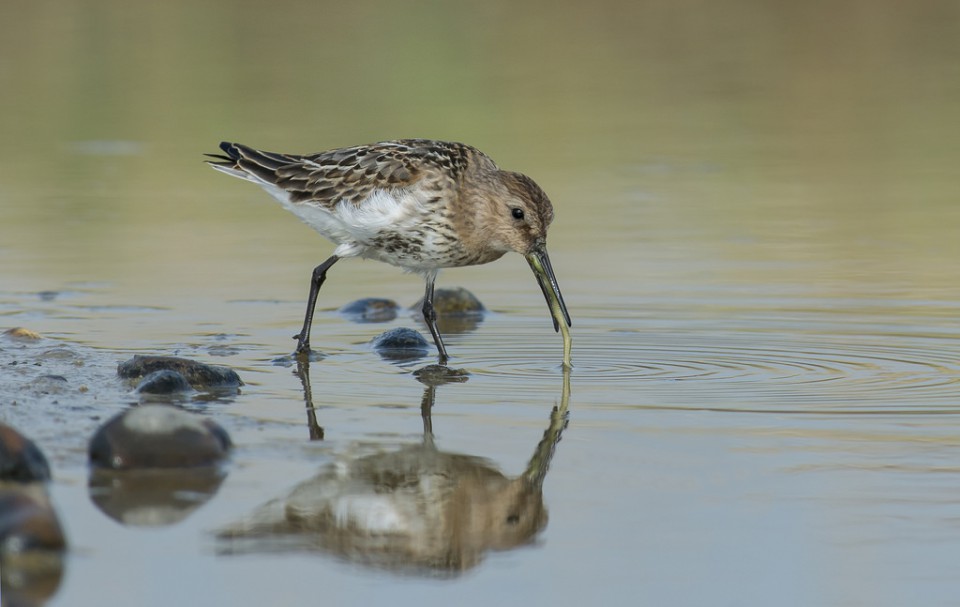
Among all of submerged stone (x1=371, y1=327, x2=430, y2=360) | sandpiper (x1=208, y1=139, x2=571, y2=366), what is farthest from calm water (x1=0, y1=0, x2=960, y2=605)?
sandpiper (x1=208, y1=139, x2=571, y2=366)

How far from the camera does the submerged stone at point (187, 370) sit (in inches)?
303

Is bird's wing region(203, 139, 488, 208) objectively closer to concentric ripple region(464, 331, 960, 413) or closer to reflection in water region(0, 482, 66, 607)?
concentric ripple region(464, 331, 960, 413)

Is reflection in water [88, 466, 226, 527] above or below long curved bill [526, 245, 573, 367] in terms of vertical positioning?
below

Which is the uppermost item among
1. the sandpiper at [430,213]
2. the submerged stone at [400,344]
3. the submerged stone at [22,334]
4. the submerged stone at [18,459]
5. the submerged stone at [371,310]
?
the sandpiper at [430,213]

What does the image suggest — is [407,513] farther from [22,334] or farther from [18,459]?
[22,334]

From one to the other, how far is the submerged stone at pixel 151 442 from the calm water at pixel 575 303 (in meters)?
0.14

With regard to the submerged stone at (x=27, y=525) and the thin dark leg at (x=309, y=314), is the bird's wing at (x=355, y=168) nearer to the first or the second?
the thin dark leg at (x=309, y=314)

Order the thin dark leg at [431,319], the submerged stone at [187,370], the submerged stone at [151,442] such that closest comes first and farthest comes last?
the submerged stone at [151,442] < the submerged stone at [187,370] < the thin dark leg at [431,319]

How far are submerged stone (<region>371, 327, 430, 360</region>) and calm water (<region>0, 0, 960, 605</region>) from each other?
25 centimetres

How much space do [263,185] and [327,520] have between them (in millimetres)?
4514

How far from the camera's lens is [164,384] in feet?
24.6

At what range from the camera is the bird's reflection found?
522 centimetres

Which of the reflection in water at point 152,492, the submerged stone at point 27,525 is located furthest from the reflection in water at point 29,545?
the reflection in water at point 152,492

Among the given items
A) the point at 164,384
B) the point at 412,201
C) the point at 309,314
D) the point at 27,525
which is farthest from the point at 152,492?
the point at 412,201
